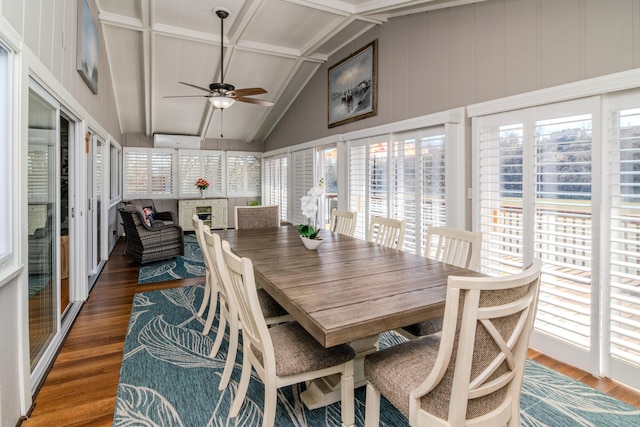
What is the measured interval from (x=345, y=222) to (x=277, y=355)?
2.20 metres

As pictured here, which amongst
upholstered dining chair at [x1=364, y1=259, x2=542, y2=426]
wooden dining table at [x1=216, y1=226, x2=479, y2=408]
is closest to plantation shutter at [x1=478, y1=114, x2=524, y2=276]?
wooden dining table at [x1=216, y1=226, x2=479, y2=408]

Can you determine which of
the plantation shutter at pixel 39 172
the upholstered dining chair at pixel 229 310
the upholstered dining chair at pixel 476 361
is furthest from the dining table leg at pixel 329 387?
the plantation shutter at pixel 39 172

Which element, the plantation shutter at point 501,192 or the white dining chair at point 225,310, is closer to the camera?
the white dining chair at point 225,310

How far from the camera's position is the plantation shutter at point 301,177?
625 cm

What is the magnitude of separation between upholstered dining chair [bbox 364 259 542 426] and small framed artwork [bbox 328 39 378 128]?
145 inches

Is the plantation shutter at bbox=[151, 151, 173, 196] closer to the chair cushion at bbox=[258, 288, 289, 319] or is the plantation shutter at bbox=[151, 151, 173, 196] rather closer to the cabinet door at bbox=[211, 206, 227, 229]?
the cabinet door at bbox=[211, 206, 227, 229]

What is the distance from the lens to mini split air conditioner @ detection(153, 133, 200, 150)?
8.13 m

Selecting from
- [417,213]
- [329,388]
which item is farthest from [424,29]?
[329,388]

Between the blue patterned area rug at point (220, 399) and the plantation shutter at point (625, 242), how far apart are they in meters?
0.33

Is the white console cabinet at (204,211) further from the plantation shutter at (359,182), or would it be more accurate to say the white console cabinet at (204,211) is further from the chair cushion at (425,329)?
the chair cushion at (425,329)

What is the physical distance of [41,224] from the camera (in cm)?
244

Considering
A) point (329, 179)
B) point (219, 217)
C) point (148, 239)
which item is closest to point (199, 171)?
point (219, 217)

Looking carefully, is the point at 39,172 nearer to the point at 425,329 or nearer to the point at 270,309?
the point at 270,309

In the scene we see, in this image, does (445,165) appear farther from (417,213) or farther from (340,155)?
(340,155)
